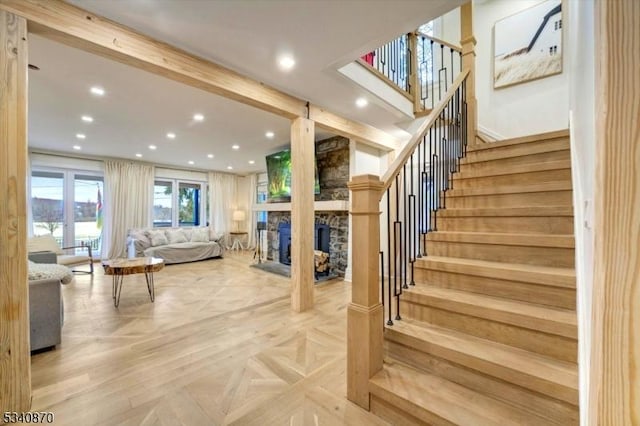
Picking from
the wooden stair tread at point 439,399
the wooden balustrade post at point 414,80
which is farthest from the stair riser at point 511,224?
the wooden balustrade post at point 414,80

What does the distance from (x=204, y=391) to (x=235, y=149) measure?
16.5 feet

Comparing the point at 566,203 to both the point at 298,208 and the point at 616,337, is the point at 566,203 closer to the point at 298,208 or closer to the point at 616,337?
the point at 616,337

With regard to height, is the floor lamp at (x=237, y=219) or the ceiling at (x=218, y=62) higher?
the ceiling at (x=218, y=62)

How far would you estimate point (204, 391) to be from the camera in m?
1.80

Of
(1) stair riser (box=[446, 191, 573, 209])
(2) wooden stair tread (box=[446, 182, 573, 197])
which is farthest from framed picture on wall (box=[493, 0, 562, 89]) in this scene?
(1) stair riser (box=[446, 191, 573, 209])

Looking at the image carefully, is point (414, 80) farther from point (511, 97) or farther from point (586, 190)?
point (586, 190)

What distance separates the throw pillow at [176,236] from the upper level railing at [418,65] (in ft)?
19.2

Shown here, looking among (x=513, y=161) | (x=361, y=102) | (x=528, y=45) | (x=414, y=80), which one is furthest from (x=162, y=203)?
(x=528, y=45)

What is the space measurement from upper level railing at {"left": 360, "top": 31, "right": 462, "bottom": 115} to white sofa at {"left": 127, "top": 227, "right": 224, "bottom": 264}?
18.0 feet

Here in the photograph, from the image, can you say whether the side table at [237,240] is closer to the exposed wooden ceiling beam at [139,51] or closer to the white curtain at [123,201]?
the white curtain at [123,201]

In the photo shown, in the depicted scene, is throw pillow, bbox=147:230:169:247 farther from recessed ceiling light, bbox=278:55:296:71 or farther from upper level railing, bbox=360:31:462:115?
upper level railing, bbox=360:31:462:115

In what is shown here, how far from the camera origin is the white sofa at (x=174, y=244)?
20.0 ft

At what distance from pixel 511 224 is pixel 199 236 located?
6.76 m

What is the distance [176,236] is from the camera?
674 centimetres
